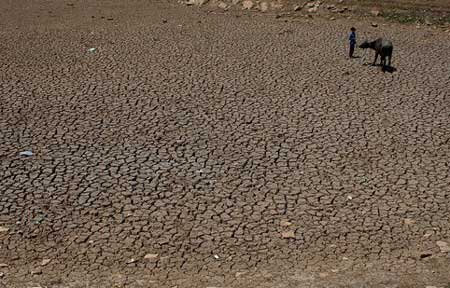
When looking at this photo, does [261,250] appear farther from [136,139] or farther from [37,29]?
[37,29]

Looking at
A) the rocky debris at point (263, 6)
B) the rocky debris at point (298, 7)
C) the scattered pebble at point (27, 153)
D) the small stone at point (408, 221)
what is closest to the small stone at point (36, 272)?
the scattered pebble at point (27, 153)

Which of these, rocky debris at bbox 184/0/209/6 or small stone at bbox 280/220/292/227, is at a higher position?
rocky debris at bbox 184/0/209/6

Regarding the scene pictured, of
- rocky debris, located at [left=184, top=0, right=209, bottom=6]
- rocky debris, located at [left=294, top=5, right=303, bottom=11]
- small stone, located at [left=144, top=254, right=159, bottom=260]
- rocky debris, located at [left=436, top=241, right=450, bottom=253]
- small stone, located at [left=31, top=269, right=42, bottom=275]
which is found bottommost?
small stone, located at [left=31, top=269, right=42, bottom=275]

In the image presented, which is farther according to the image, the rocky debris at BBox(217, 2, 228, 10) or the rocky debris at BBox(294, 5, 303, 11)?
the rocky debris at BBox(217, 2, 228, 10)

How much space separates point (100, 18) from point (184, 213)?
14983 mm

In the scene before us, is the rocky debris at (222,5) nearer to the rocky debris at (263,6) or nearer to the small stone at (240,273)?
the rocky debris at (263,6)

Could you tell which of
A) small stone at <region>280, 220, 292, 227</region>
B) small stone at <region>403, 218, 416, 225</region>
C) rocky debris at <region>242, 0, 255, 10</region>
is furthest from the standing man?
small stone at <region>280, 220, 292, 227</region>

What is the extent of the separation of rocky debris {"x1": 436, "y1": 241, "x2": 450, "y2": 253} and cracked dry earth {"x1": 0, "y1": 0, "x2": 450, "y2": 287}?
0.03 meters

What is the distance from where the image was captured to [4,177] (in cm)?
1193

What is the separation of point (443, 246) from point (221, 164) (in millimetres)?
4568

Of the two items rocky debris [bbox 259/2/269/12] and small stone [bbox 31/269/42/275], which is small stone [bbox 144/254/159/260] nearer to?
small stone [bbox 31/269/42/275]

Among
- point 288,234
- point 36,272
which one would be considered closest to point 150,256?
point 36,272

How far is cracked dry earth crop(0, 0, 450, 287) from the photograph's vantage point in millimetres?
9703

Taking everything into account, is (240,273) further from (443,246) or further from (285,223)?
(443,246)
